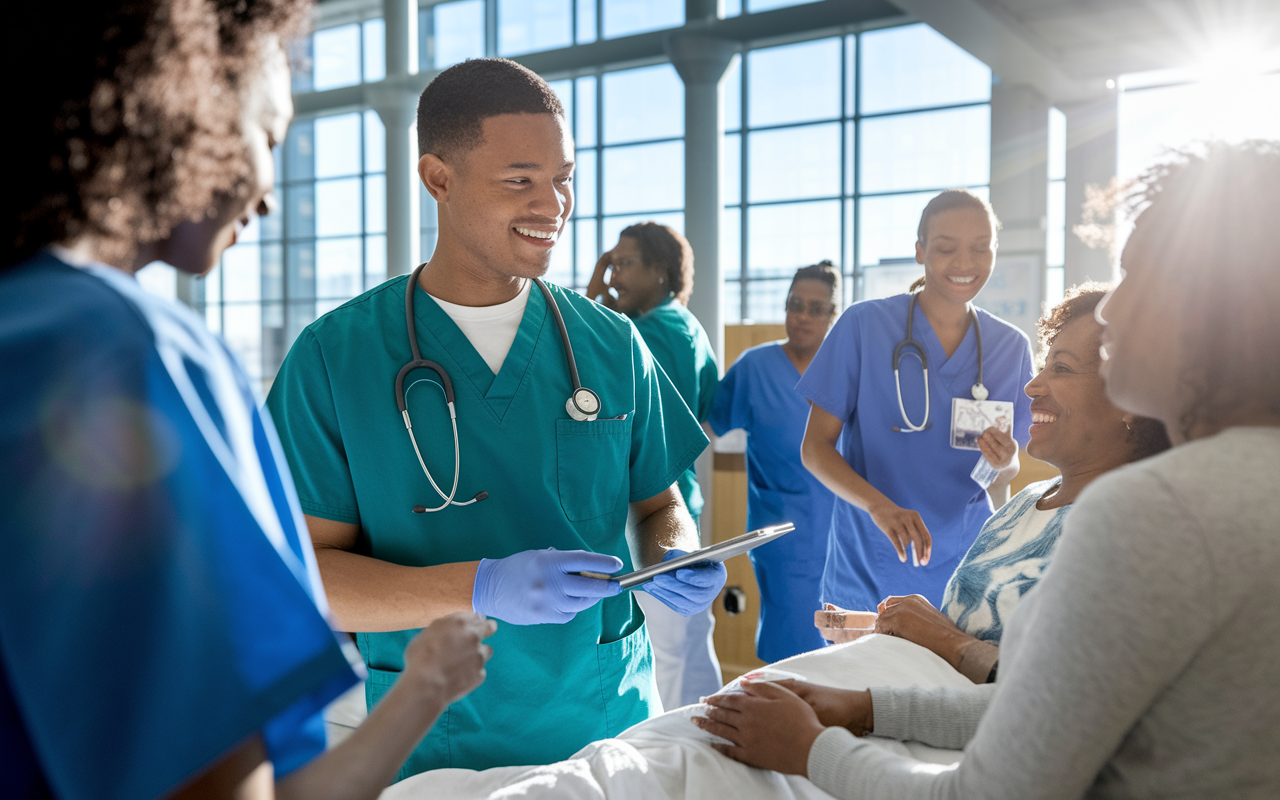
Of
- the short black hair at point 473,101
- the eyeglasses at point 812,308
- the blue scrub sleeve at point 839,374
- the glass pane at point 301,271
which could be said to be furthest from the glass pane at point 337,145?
the short black hair at point 473,101

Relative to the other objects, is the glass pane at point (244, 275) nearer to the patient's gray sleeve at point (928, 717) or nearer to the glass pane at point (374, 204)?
the glass pane at point (374, 204)

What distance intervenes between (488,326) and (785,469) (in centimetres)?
171

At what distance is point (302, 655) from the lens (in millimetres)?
489

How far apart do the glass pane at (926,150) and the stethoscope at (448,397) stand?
646 centimetres

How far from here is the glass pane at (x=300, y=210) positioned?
10.7 metres

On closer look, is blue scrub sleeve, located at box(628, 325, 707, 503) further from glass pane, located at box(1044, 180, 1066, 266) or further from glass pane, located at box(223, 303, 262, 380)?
glass pane, located at box(223, 303, 262, 380)

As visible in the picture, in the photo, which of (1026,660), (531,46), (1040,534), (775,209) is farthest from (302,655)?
(531,46)

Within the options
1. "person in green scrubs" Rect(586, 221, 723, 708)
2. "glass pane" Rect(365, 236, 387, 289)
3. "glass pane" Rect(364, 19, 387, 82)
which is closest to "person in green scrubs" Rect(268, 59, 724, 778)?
"person in green scrubs" Rect(586, 221, 723, 708)

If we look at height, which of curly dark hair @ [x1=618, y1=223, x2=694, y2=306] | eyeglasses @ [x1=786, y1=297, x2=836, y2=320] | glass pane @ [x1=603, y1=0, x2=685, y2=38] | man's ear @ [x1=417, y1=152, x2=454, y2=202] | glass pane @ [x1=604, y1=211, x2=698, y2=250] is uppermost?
glass pane @ [x1=603, y1=0, x2=685, y2=38]

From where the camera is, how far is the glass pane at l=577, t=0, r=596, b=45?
862 centimetres

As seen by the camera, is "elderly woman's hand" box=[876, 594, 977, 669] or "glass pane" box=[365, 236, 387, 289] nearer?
"elderly woman's hand" box=[876, 594, 977, 669]

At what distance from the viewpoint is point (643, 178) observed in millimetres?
8469

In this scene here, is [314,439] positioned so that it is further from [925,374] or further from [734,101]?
[734,101]

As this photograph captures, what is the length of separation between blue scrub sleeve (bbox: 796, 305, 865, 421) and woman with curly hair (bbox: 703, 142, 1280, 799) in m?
1.39
